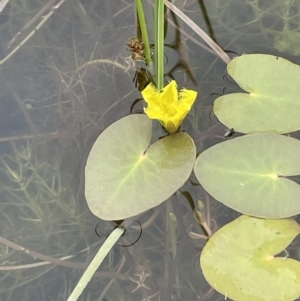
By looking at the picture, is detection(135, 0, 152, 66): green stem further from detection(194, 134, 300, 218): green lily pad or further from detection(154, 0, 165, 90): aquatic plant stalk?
detection(194, 134, 300, 218): green lily pad

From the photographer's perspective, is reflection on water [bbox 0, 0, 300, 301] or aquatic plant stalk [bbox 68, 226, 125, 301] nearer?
aquatic plant stalk [bbox 68, 226, 125, 301]

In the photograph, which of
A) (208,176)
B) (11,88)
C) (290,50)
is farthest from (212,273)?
(11,88)

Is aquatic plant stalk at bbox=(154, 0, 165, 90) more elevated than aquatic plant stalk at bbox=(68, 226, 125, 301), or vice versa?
aquatic plant stalk at bbox=(154, 0, 165, 90)

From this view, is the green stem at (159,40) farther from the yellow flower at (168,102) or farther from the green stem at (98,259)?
the green stem at (98,259)

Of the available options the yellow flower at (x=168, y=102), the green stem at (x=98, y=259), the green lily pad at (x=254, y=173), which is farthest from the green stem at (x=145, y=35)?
the green stem at (x=98, y=259)

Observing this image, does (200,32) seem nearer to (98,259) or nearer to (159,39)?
(159,39)

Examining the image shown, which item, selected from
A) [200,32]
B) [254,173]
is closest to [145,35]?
[200,32]

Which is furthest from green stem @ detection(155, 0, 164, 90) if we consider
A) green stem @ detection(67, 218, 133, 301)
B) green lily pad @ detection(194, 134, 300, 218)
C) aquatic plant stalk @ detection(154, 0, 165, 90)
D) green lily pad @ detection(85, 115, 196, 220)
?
green stem @ detection(67, 218, 133, 301)

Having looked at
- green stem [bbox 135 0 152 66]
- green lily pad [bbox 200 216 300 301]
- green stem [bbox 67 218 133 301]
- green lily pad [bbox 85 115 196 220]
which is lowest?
green lily pad [bbox 200 216 300 301]
